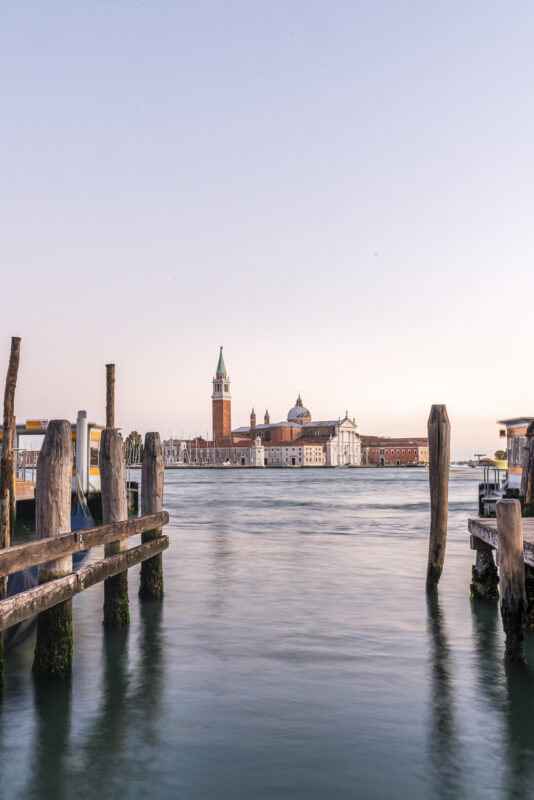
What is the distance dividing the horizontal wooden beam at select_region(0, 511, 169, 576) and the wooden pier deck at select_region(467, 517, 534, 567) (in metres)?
3.79

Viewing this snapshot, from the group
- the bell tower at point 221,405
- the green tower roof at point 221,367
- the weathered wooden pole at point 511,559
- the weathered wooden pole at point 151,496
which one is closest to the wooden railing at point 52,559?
the weathered wooden pole at point 151,496

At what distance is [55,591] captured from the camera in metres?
6.04

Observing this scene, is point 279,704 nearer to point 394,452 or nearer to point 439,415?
point 439,415

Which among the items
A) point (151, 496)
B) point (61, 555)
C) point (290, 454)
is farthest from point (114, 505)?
point (290, 454)

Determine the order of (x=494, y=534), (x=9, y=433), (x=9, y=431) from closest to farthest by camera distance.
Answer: (x=494, y=534), (x=9, y=433), (x=9, y=431)

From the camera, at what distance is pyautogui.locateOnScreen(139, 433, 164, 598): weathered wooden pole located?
1017 cm

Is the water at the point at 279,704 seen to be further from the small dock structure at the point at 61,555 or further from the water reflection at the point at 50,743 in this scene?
the small dock structure at the point at 61,555

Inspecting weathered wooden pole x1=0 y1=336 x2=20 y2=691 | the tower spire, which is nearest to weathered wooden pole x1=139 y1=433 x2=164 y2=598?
weathered wooden pole x1=0 y1=336 x2=20 y2=691

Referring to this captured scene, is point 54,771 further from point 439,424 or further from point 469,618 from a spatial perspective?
point 439,424

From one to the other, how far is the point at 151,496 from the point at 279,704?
172 inches

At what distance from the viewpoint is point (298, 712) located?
6.13 metres

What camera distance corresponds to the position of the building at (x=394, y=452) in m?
174

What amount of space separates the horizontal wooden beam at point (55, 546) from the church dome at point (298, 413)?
167311 millimetres

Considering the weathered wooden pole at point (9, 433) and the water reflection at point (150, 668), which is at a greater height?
the weathered wooden pole at point (9, 433)
